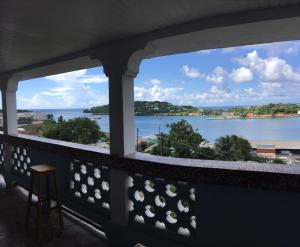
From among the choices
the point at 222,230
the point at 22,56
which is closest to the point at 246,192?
the point at 222,230

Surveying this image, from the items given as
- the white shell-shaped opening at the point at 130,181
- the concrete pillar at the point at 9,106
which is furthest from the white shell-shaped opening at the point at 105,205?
the concrete pillar at the point at 9,106

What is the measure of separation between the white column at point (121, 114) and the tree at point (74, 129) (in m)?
5.00

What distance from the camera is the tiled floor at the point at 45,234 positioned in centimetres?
275

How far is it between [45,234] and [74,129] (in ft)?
17.8

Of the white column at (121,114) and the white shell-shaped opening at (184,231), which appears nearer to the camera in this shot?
the white shell-shaped opening at (184,231)

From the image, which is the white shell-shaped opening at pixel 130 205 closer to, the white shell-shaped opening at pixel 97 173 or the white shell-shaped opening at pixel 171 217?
the white shell-shaped opening at pixel 171 217

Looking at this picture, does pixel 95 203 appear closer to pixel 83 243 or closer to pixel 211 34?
pixel 83 243

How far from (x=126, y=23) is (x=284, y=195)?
5.41ft

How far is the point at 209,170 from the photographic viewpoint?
1.99m

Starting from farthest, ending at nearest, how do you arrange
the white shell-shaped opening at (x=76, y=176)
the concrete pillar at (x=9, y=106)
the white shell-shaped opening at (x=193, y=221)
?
the concrete pillar at (x=9, y=106) < the white shell-shaped opening at (x=76, y=176) < the white shell-shaped opening at (x=193, y=221)

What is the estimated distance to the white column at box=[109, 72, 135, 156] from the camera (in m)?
2.56

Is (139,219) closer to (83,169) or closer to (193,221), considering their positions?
(193,221)

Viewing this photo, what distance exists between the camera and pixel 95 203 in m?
2.97

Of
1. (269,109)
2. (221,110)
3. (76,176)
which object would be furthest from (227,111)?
(76,176)
